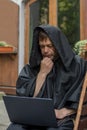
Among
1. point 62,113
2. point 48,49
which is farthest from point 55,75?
point 62,113

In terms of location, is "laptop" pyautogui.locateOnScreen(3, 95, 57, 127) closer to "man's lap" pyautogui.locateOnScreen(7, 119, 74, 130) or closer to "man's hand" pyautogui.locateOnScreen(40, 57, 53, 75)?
"man's lap" pyautogui.locateOnScreen(7, 119, 74, 130)

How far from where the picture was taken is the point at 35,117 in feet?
10.4

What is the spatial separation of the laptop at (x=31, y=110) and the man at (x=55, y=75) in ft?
0.21

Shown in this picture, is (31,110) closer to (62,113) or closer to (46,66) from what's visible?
(62,113)

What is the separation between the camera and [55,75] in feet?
11.1

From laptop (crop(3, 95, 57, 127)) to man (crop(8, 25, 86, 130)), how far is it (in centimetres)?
6

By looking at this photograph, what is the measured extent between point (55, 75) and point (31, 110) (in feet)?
1.16

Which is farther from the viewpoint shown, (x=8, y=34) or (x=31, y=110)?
(x=8, y=34)

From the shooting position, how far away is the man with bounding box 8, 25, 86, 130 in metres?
3.26

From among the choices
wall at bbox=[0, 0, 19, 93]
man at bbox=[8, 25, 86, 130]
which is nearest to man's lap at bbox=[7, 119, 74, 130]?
man at bbox=[8, 25, 86, 130]

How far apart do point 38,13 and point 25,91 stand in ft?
14.2

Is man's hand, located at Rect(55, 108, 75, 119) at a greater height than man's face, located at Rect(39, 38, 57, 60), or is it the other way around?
man's face, located at Rect(39, 38, 57, 60)

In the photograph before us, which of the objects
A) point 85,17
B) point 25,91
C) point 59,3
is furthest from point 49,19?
point 25,91

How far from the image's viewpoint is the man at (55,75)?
3.26 m
